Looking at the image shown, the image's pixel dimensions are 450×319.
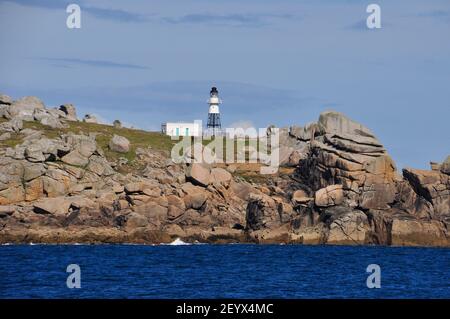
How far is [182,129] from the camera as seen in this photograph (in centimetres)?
15650

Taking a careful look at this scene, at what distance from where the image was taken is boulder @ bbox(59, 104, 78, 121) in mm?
154250

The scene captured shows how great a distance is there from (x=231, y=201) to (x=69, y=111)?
62.2 metres

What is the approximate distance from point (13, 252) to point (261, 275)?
2945 centimetres

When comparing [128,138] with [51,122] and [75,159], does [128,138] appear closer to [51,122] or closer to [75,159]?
[51,122]

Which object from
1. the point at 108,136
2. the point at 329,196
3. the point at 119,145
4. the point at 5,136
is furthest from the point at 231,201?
A: the point at 108,136

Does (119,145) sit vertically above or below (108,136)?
below

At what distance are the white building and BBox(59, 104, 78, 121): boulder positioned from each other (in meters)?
16.9

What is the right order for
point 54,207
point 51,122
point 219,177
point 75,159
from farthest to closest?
point 51,122
point 75,159
point 219,177
point 54,207

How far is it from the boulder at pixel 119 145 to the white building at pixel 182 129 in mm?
22276

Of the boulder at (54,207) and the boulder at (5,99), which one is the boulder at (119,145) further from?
the boulder at (54,207)

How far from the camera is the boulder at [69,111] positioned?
506ft

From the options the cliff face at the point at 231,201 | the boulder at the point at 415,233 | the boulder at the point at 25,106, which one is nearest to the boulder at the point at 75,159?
the cliff face at the point at 231,201

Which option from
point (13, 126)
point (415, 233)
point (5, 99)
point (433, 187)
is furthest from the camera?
point (5, 99)

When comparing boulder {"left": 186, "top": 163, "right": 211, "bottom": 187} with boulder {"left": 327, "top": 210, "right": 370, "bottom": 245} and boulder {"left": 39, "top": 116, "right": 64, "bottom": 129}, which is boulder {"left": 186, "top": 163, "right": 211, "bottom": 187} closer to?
boulder {"left": 327, "top": 210, "right": 370, "bottom": 245}
